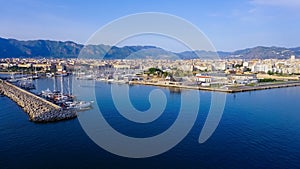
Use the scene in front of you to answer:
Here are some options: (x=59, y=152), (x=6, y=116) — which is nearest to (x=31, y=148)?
(x=59, y=152)

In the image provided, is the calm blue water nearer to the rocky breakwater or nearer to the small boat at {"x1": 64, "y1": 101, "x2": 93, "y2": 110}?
the rocky breakwater

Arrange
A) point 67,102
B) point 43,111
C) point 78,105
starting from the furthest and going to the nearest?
1. point 67,102
2. point 78,105
3. point 43,111

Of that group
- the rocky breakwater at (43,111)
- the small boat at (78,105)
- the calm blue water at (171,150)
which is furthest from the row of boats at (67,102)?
the calm blue water at (171,150)

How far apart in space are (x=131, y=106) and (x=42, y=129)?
221 centimetres

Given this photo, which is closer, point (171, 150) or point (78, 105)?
point (171, 150)

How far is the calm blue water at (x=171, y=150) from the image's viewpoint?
9.79ft

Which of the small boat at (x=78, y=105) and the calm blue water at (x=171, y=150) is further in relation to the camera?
the small boat at (x=78, y=105)

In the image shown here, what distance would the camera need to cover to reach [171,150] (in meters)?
3.34

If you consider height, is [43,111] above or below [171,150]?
above

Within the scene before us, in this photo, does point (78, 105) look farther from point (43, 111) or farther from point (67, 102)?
point (43, 111)

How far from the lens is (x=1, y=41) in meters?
39.3

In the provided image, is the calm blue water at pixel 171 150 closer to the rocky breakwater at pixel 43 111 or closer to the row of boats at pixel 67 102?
the rocky breakwater at pixel 43 111

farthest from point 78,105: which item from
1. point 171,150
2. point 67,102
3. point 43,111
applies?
point 171,150

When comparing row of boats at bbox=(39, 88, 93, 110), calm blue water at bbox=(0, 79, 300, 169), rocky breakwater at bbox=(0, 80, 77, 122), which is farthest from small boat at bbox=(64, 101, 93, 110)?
calm blue water at bbox=(0, 79, 300, 169)
